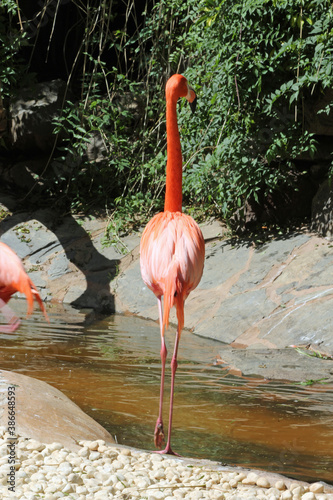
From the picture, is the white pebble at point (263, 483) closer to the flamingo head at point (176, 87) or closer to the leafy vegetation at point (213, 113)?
the flamingo head at point (176, 87)

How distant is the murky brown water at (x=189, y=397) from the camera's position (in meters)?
3.12

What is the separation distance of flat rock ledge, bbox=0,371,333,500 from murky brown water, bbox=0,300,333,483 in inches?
13.4

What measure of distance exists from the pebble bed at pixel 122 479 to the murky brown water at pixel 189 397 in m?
0.37

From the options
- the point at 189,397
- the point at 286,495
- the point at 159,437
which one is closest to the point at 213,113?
the point at 189,397

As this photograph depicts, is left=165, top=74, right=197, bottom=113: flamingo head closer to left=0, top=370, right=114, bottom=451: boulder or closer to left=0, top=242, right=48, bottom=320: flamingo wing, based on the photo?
left=0, top=370, right=114, bottom=451: boulder

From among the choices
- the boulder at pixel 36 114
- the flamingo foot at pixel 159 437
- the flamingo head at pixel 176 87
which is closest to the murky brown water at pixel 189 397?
the flamingo foot at pixel 159 437

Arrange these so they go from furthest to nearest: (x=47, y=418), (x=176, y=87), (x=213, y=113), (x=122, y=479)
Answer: (x=213, y=113)
(x=176, y=87)
(x=47, y=418)
(x=122, y=479)

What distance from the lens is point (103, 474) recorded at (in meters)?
2.51

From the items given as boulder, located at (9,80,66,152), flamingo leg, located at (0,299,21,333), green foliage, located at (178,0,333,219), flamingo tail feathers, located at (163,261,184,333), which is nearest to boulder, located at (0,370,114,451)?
flamingo tail feathers, located at (163,261,184,333)

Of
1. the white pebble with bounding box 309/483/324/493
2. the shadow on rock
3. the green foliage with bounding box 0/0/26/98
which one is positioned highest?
the green foliage with bounding box 0/0/26/98

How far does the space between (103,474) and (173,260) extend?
114cm

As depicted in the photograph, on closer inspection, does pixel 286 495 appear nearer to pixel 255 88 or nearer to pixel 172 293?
pixel 172 293

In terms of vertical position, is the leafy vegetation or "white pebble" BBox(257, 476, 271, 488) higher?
the leafy vegetation

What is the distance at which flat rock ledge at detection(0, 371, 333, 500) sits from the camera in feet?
7.80
